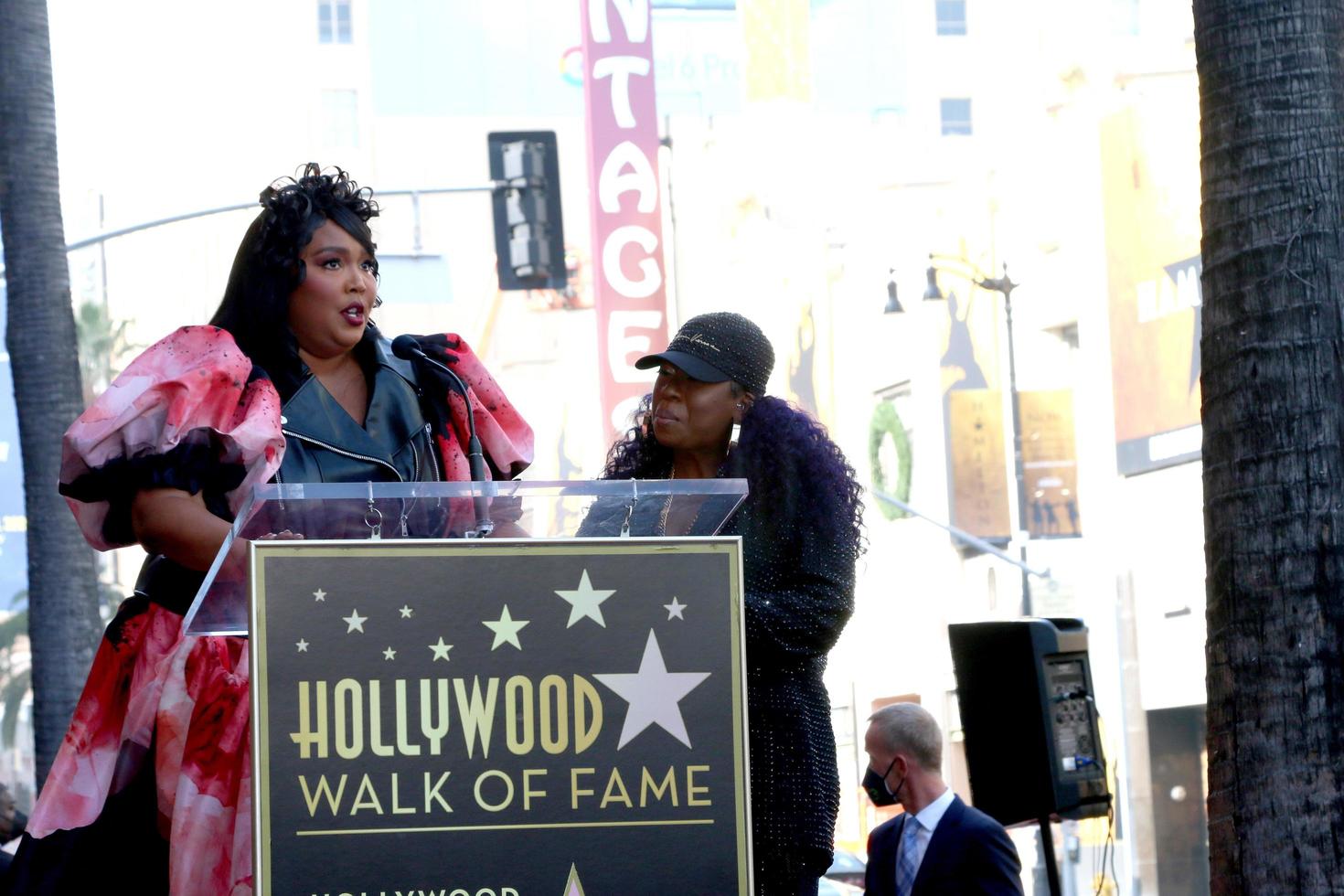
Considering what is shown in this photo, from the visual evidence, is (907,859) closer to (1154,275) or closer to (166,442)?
(166,442)

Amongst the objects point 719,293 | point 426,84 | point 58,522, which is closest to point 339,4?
point 426,84

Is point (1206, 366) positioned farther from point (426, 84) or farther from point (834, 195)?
point (426, 84)

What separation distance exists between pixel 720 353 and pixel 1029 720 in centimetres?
399

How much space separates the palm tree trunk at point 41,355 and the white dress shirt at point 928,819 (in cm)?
434

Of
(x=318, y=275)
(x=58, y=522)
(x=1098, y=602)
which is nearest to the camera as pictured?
(x=318, y=275)

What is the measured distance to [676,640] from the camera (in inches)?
116

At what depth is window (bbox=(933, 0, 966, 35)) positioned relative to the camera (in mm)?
86812

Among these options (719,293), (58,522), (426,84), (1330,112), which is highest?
(426,84)

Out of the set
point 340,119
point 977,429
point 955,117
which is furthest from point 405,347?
point 955,117

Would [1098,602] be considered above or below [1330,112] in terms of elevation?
below

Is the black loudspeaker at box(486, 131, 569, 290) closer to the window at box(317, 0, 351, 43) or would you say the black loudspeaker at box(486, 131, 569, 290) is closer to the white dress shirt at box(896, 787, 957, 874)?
the white dress shirt at box(896, 787, 957, 874)

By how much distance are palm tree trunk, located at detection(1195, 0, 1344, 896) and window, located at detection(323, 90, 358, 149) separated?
83716 mm

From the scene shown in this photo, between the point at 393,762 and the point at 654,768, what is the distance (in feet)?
1.18

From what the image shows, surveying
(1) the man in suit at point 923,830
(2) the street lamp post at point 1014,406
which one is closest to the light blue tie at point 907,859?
(1) the man in suit at point 923,830
